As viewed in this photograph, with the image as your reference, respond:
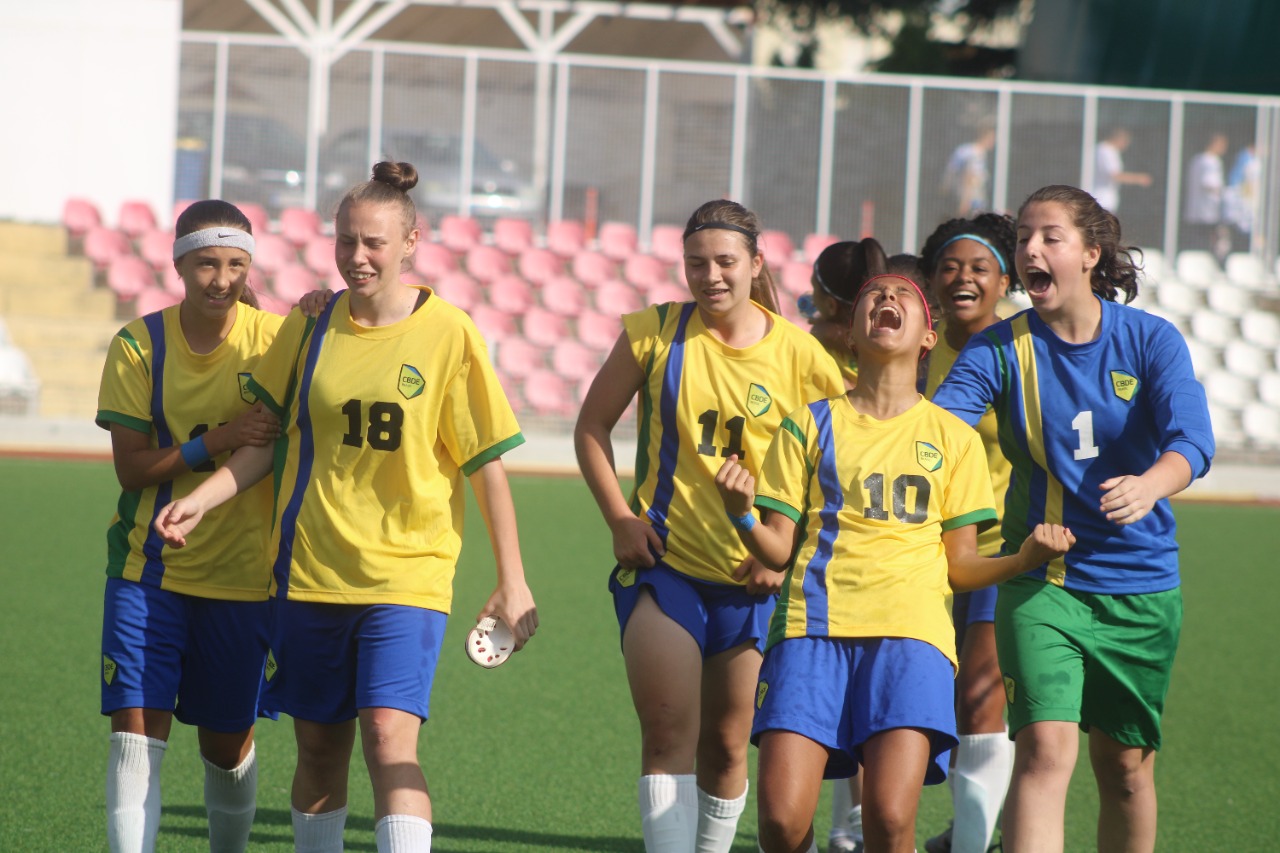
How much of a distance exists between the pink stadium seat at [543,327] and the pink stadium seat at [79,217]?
17.6ft

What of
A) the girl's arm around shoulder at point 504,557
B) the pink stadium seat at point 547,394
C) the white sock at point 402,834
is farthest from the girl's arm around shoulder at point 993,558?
the pink stadium seat at point 547,394

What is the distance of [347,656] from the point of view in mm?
3564

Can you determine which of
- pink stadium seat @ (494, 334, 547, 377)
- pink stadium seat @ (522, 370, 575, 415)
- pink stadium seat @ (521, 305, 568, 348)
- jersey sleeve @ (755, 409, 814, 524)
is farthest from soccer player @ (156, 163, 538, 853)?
pink stadium seat @ (521, 305, 568, 348)

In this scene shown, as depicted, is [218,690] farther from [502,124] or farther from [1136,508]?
[502,124]

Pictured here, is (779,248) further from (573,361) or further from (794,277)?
(573,361)

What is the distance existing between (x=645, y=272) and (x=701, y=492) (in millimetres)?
13887

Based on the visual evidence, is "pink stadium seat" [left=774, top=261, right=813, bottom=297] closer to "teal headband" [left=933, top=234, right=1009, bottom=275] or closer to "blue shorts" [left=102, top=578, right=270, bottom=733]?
"teal headband" [left=933, top=234, right=1009, bottom=275]

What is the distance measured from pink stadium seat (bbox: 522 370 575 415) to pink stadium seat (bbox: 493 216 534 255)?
1777mm

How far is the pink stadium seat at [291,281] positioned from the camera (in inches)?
675

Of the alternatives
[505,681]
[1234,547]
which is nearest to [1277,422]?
[1234,547]

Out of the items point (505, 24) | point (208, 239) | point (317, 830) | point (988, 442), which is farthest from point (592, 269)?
point (317, 830)

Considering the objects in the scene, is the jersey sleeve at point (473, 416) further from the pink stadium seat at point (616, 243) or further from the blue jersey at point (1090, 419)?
the pink stadium seat at point (616, 243)

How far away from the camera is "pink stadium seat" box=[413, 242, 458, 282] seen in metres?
17.3

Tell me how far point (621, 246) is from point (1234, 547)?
8536mm
